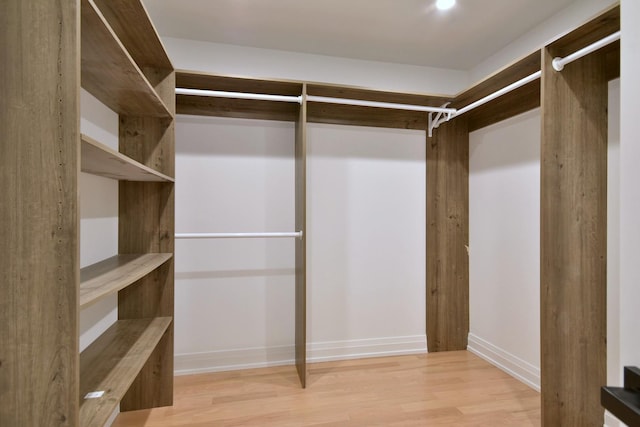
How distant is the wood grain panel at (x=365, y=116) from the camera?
2.42 meters

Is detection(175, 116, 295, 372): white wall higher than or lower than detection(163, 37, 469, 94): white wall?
lower

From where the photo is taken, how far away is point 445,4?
1.85m

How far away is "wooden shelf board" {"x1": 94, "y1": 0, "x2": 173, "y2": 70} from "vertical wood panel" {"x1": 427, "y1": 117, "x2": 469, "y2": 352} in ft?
6.78

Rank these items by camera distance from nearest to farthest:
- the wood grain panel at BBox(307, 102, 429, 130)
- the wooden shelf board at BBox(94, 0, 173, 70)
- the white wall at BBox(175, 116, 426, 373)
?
the wooden shelf board at BBox(94, 0, 173, 70) < the white wall at BBox(175, 116, 426, 373) < the wood grain panel at BBox(307, 102, 429, 130)

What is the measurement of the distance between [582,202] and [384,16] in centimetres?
158

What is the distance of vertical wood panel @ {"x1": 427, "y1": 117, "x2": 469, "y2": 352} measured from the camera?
264cm

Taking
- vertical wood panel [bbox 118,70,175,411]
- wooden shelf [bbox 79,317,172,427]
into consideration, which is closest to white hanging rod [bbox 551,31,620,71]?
vertical wood panel [bbox 118,70,175,411]

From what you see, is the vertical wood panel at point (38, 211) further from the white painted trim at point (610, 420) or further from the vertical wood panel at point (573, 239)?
the white painted trim at point (610, 420)

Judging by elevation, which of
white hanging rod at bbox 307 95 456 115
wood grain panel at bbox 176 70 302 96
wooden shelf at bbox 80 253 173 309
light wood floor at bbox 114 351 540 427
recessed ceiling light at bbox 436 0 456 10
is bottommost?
light wood floor at bbox 114 351 540 427

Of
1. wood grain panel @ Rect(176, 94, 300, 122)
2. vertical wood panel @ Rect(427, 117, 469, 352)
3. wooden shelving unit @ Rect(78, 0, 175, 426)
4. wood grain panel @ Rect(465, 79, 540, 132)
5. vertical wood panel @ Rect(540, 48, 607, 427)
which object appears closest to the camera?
wooden shelving unit @ Rect(78, 0, 175, 426)

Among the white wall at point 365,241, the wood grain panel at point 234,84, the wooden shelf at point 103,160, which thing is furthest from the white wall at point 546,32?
the wooden shelf at point 103,160

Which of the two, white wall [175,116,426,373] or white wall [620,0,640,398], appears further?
white wall [175,116,426,373]

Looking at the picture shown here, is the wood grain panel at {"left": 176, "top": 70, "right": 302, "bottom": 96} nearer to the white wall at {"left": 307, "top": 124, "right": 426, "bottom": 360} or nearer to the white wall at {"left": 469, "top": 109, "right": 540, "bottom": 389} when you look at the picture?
the white wall at {"left": 307, "top": 124, "right": 426, "bottom": 360}

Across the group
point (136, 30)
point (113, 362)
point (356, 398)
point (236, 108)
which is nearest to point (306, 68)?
point (236, 108)
